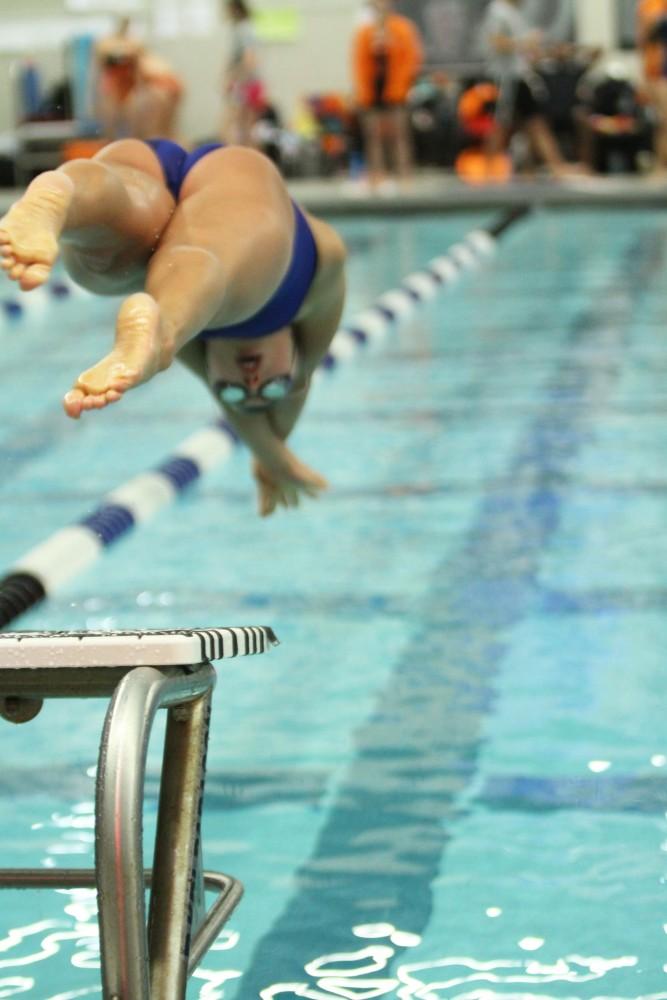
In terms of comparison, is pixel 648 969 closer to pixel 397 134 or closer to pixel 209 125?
pixel 397 134

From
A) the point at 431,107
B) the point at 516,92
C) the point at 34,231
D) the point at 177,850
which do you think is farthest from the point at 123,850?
the point at 431,107

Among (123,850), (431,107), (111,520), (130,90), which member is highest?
(130,90)

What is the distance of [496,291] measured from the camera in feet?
29.8

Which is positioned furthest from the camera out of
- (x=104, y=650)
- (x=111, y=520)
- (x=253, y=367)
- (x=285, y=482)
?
(x=285, y=482)

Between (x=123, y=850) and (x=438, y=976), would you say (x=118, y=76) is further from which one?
(x=123, y=850)

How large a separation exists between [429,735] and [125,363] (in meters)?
1.09

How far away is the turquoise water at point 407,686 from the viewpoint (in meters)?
2.18

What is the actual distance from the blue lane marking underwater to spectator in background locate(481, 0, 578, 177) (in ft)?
29.4

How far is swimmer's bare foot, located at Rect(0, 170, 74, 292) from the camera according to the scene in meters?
2.08

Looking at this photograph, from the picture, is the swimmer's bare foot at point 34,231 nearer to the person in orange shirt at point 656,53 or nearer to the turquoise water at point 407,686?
the turquoise water at point 407,686

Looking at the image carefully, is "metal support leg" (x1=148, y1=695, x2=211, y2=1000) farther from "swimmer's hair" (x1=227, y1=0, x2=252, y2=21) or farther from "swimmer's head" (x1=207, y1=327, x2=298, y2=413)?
"swimmer's hair" (x1=227, y1=0, x2=252, y2=21)

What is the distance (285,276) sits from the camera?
9.58 feet

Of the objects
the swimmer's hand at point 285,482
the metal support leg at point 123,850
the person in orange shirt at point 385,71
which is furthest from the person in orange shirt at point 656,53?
the metal support leg at point 123,850

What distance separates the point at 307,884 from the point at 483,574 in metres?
1.67
